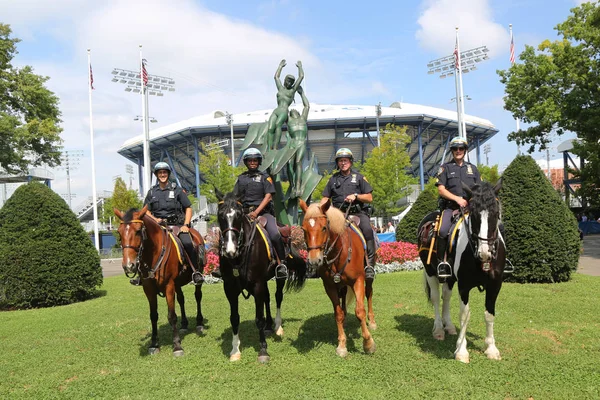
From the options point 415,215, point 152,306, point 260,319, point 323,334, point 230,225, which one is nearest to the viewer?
point 230,225

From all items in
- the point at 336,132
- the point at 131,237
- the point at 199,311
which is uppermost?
the point at 336,132

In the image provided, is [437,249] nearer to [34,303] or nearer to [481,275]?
[481,275]

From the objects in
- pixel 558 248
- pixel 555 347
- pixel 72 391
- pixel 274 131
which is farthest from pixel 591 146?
pixel 72 391

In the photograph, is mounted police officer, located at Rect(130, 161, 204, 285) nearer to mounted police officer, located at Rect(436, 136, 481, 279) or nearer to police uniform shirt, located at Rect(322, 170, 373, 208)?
police uniform shirt, located at Rect(322, 170, 373, 208)

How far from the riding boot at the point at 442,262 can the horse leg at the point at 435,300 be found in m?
0.95

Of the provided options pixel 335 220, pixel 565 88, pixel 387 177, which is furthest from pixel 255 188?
pixel 387 177

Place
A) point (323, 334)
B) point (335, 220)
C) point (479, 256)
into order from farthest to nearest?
point (323, 334) → point (335, 220) → point (479, 256)

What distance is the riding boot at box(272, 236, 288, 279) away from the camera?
7039mm

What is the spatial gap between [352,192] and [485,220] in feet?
8.02

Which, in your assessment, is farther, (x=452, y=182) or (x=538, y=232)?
(x=538, y=232)

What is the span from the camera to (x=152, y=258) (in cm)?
722

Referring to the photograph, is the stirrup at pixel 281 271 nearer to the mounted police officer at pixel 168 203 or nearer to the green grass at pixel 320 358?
the green grass at pixel 320 358

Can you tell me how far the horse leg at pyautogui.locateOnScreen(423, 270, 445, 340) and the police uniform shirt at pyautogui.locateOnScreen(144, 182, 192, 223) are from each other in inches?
177

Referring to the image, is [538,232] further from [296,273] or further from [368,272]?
[296,273]
